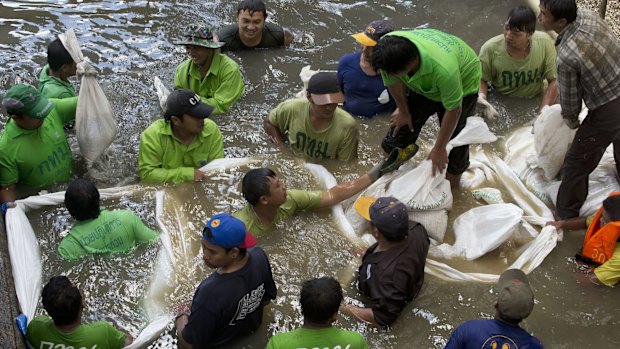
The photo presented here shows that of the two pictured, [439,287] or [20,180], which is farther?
[20,180]

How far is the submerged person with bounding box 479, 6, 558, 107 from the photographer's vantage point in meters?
6.36

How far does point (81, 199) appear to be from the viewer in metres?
4.24

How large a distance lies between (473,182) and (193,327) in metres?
2.89

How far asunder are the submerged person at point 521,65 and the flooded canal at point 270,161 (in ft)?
0.61

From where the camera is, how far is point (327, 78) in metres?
5.19

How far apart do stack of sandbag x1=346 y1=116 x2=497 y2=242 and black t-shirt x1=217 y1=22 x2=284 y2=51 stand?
3.25 m

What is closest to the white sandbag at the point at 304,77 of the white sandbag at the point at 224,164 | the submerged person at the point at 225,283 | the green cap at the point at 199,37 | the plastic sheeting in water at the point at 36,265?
the green cap at the point at 199,37

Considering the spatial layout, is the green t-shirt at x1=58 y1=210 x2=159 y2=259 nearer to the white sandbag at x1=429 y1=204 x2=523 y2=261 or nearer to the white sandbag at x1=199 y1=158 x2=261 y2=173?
the white sandbag at x1=199 y1=158 x2=261 y2=173

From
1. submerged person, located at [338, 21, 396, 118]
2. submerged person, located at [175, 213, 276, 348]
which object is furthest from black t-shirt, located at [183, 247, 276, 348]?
submerged person, located at [338, 21, 396, 118]

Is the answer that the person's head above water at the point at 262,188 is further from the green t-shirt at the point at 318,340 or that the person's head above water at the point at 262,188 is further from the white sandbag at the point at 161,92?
the white sandbag at the point at 161,92

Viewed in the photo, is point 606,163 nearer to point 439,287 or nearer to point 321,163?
point 439,287

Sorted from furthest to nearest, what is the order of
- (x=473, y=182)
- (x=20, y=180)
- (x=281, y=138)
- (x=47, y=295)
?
(x=281, y=138), (x=473, y=182), (x=20, y=180), (x=47, y=295)

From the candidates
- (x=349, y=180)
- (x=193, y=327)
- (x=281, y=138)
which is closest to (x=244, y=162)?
(x=281, y=138)

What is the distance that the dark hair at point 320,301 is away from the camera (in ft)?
11.0
